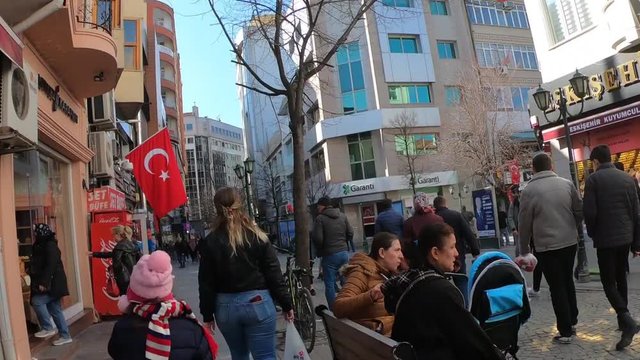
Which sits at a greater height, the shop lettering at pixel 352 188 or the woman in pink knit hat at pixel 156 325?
the shop lettering at pixel 352 188

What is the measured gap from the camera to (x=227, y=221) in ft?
13.1

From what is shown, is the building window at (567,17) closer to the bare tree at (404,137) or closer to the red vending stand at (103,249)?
the red vending stand at (103,249)

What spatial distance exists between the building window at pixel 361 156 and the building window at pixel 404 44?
6.99m

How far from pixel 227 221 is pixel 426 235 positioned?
5.42 ft

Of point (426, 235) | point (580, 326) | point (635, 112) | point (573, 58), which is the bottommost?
point (580, 326)

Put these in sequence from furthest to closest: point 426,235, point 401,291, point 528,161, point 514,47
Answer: point 514,47
point 528,161
point 426,235
point 401,291

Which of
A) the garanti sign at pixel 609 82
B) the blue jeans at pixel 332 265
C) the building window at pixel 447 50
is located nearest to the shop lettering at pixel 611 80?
the garanti sign at pixel 609 82

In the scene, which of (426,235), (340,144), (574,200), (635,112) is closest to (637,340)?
(574,200)

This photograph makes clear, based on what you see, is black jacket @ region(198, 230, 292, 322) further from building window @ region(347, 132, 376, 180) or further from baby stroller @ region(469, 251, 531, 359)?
building window @ region(347, 132, 376, 180)

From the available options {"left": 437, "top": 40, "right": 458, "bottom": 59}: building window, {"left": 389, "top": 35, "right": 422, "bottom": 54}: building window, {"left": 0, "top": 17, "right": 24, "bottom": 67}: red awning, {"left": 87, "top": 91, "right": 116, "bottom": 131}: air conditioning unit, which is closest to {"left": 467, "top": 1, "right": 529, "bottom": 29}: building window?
{"left": 437, "top": 40, "right": 458, "bottom": 59}: building window

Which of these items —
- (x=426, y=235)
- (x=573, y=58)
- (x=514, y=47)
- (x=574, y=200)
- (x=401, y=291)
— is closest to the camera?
(x=401, y=291)

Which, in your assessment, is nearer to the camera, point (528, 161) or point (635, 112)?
point (635, 112)

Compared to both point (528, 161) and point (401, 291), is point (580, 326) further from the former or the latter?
point (528, 161)

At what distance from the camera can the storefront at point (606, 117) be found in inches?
572
